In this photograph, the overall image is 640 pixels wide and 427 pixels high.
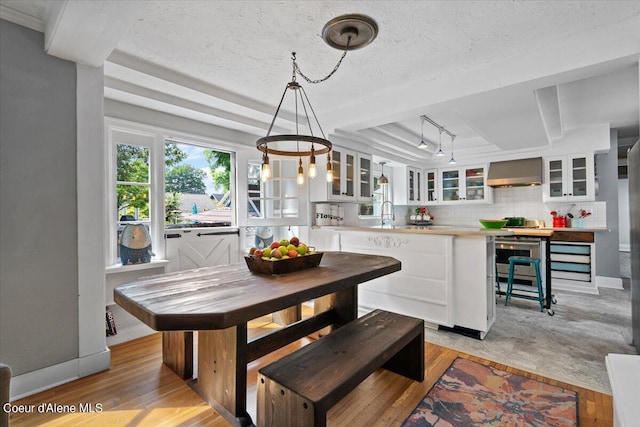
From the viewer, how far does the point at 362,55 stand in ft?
8.37

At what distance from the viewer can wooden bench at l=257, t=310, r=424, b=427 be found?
1.42m

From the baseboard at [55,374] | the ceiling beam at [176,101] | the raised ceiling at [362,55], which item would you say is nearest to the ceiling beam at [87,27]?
the raised ceiling at [362,55]

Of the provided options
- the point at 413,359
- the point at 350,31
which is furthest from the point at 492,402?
the point at 350,31

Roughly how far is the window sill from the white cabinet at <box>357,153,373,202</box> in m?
2.82

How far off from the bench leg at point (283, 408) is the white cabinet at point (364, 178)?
11.3 feet

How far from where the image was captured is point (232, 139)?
4.04m

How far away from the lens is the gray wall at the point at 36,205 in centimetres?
203

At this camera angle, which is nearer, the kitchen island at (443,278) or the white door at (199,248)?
the kitchen island at (443,278)

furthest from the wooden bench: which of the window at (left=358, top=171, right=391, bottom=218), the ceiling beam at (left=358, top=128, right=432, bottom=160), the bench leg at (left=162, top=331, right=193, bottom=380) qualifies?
the window at (left=358, top=171, right=391, bottom=218)

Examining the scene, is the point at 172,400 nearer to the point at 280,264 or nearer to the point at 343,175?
the point at 280,264

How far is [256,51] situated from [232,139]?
1.73m

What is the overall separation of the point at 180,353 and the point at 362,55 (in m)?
2.83

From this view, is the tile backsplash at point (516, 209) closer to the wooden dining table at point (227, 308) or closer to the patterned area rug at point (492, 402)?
the patterned area rug at point (492, 402)

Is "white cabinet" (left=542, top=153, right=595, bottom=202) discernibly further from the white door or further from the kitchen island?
the white door
